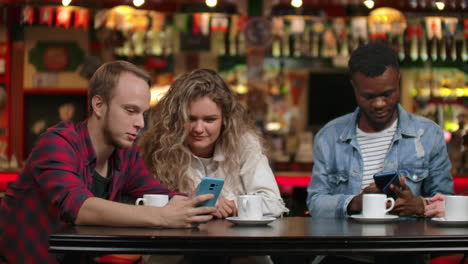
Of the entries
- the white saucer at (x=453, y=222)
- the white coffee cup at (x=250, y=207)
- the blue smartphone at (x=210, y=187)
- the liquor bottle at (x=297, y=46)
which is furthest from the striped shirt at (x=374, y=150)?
the liquor bottle at (x=297, y=46)

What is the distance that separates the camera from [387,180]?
2.60 metres

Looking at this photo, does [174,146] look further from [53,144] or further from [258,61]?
[258,61]

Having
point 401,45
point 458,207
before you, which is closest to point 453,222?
point 458,207

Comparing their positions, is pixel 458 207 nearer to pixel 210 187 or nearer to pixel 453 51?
pixel 210 187

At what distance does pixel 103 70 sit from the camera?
2635mm

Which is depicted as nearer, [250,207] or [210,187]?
[210,187]

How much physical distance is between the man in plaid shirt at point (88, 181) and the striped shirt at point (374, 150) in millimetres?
903

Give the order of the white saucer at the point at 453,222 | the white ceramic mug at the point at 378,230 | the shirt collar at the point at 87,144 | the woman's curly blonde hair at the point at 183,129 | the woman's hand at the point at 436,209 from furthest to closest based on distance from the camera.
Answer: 1. the woman's curly blonde hair at the point at 183,129
2. the woman's hand at the point at 436,209
3. the shirt collar at the point at 87,144
4. the white saucer at the point at 453,222
5. the white ceramic mug at the point at 378,230

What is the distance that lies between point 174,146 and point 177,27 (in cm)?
558

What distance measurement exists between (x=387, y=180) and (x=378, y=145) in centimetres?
56

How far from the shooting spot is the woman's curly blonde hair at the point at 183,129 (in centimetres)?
308

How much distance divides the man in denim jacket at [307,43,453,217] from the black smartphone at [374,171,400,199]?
205mm

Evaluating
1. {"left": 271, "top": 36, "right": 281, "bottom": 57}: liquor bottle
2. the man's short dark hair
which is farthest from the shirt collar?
{"left": 271, "top": 36, "right": 281, "bottom": 57}: liquor bottle

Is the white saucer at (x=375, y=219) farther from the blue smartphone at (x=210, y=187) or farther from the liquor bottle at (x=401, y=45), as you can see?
the liquor bottle at (x=401, y=45)
